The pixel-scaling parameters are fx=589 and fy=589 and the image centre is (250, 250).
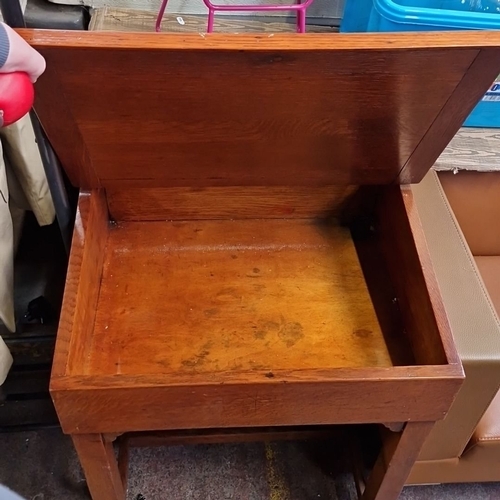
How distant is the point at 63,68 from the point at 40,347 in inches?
33.2

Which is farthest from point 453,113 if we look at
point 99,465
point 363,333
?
point 99,465

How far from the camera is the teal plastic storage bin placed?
1.12 m

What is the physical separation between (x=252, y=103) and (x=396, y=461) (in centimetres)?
68

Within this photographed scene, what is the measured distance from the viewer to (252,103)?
0.83 m

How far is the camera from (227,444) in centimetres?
147

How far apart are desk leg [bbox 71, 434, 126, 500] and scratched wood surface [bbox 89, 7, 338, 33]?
0.99m

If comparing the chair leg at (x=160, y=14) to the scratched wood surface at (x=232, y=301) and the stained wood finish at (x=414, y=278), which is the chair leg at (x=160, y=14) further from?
the stained wood finish at (x=414, y=278)

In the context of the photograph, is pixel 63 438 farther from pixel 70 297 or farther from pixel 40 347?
pixel 70 297

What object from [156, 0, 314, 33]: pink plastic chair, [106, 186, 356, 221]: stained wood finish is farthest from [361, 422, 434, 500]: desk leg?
[156, 0, 314, 33]: pink plastic chair

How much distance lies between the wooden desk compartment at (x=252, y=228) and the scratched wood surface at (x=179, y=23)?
545 mm

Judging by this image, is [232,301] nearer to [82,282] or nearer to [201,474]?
[82,282]

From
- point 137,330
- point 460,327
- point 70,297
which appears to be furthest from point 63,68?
point 460,327

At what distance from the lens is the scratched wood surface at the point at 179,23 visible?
1.47m

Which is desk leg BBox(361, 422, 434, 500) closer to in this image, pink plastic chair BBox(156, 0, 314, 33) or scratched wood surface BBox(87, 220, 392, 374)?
scratched wood surface BBox(87, 220, 392, 374)
